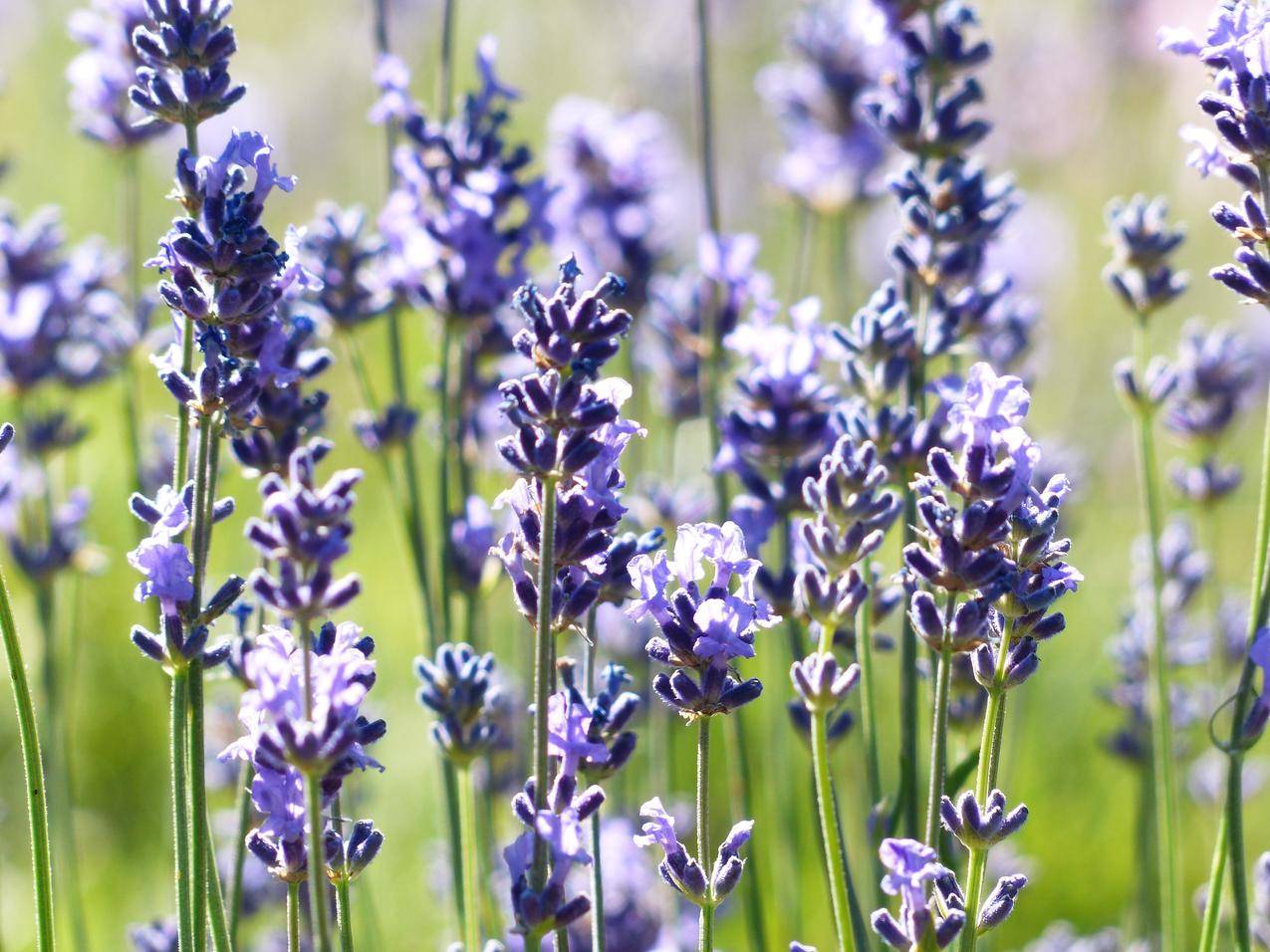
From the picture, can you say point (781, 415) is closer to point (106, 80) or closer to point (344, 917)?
point (344, 917)

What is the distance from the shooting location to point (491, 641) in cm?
374

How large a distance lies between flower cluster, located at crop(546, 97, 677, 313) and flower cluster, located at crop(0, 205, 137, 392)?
82cm

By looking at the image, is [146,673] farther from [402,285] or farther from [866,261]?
[866,261]

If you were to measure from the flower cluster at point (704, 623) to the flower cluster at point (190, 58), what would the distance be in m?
0.63

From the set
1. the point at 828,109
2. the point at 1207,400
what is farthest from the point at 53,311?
the point at 1207,400

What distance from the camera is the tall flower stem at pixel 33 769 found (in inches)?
51.6

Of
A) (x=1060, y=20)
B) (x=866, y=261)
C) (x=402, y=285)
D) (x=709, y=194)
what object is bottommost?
(x=402, y=285)

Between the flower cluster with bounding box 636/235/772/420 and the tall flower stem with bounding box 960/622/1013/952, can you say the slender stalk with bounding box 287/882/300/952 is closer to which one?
the tall flower stem with bounding box 960/622/1013/952

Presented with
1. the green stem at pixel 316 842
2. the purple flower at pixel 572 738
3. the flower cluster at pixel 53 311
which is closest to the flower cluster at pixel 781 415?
the purple flower at pixel 572 738

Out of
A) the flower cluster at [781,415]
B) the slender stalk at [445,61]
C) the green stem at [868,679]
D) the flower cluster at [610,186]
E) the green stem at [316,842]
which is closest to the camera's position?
the green stem at [316,842]

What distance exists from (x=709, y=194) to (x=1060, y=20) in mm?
6309

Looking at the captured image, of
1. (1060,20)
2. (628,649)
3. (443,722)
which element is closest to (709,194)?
(628,649)

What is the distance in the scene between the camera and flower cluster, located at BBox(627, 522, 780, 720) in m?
1.28

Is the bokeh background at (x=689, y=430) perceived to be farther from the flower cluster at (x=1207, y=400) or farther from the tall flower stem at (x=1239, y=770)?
the tall flower stem at (x=1239, y=770)
